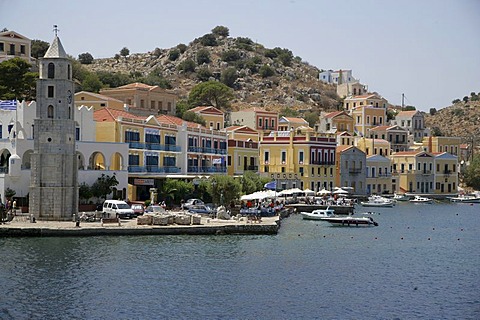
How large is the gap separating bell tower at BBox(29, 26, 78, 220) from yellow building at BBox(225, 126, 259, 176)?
104 feet

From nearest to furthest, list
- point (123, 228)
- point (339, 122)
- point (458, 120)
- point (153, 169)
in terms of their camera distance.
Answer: point (123, 228)
point (153, 169)
point (339, 122)
point (458, 120)

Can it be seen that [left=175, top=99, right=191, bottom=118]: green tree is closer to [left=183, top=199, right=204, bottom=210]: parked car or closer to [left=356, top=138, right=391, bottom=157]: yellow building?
[left=356, top=138, right=391, bottom=157]: yellow building

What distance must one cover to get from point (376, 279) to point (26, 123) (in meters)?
29.3

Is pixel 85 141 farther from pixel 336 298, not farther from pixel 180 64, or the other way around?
pixel 180 64

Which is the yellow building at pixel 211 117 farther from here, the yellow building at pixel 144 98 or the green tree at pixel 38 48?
the green tree at pixel 38 48

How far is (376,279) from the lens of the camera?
34.2 m

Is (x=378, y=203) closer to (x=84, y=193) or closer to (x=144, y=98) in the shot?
(x=144, y=98)

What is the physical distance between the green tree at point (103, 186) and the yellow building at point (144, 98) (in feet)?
87.1

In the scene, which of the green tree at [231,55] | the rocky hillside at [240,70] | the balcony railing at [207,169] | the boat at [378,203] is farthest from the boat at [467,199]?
the green tree at [231,55]

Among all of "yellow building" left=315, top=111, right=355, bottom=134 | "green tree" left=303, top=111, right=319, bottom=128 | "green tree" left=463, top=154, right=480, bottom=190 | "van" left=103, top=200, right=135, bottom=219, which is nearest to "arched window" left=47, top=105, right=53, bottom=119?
"van" left=103, top=200, right=135, bottom=219

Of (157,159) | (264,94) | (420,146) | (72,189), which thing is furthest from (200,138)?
(264,94)

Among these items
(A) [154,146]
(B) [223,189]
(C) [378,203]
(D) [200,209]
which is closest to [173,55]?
(C) [378,203]

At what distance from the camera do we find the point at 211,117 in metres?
95.9

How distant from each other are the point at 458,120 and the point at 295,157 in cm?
8870
